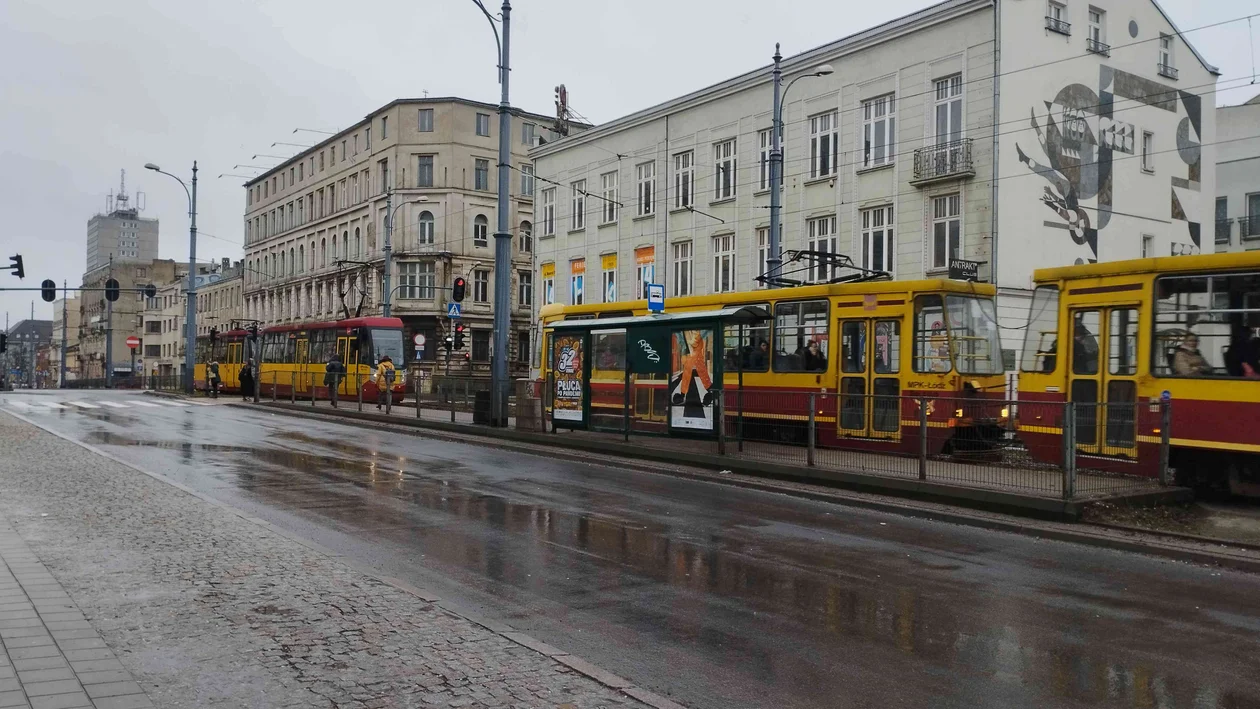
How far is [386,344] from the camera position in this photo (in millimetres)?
37938

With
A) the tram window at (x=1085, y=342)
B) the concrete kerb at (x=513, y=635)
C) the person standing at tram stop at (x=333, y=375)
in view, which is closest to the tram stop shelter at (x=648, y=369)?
the tram window at (x=1085, y=342)

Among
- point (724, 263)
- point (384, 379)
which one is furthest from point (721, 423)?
point (724, 263)

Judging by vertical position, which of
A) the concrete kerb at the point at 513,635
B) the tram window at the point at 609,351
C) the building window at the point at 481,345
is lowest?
the concrete kerb at the point at 513,635

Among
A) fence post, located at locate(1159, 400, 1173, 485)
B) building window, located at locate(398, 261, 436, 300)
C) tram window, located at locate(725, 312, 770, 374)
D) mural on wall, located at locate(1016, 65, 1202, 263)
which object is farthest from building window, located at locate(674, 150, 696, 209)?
building window, located at locate(398, 261, 436, 300)

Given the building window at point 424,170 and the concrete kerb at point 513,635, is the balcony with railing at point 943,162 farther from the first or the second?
the building window at point 424,170

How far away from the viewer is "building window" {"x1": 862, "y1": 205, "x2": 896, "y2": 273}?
3134cm

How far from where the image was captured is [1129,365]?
1395 centimetres

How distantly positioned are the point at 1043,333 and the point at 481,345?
179ft

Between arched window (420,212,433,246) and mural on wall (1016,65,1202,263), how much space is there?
151 feet

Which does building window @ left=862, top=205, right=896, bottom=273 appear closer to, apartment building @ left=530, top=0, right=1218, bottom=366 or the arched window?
apartment building @ left=530, top=0, right=1218, bottom=366

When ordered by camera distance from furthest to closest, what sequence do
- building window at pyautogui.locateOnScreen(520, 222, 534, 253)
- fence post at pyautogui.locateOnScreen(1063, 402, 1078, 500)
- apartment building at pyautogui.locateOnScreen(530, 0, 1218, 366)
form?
building window at pyautogui.locateOnScreen(520, 222, 534, 253) → apartment building at pyautogui.locateOnScreen(530, 0, 1218, 366) → fence post at pyautogui.locateOnScreen(1063, 402, 1078, 500)

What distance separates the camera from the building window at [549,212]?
4822cm

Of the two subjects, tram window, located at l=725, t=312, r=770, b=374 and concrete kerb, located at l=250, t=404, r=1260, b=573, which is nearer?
concrete kerb, located at l=250, t=404, r=1260, b=573

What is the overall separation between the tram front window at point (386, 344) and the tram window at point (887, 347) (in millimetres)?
23664
